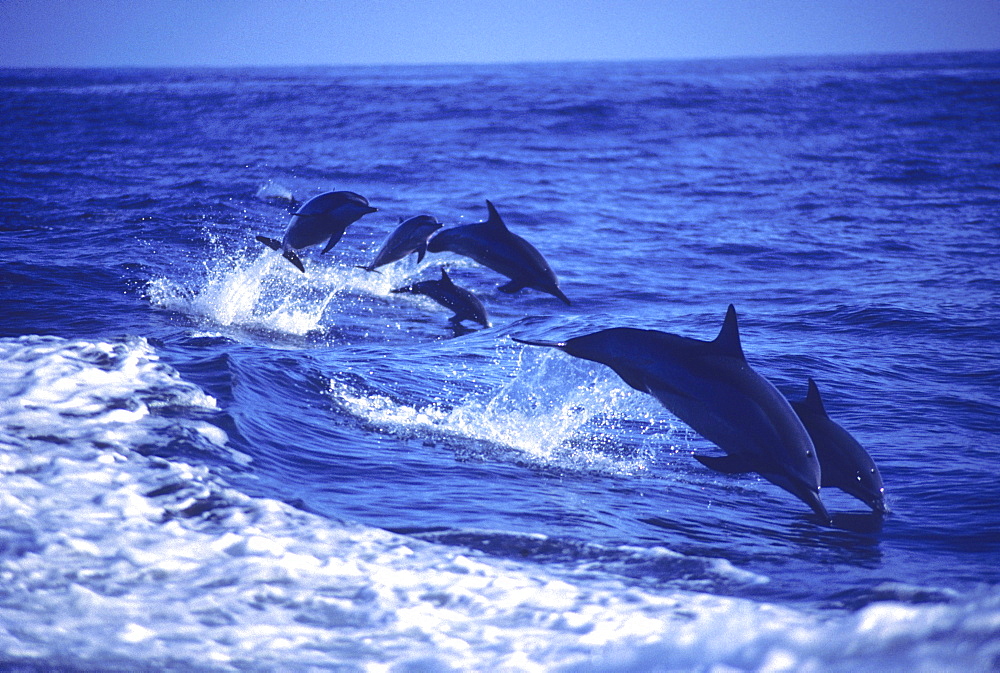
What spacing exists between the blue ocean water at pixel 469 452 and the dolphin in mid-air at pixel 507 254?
36.1 inches

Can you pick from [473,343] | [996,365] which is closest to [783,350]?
[996,365]

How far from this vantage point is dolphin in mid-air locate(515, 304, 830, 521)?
18.1 feet

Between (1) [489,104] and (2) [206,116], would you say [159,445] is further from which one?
(1) [489,104]

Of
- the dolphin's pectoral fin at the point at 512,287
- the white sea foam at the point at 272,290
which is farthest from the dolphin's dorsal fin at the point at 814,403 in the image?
the white sea foam at the point at 272,290

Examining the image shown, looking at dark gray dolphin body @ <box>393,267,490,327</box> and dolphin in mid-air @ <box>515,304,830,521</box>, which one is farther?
dark gray dolphin body @ <box>393,267,490,327</box>

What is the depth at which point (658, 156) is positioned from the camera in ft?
94.8

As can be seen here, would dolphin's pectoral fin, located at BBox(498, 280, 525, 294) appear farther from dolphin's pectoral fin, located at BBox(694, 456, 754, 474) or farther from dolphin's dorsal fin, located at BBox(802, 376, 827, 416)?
dolphin's pectoral fin, located at BBox(694, 456, 754, 474)

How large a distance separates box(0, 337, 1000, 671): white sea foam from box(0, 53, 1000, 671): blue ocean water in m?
0.02

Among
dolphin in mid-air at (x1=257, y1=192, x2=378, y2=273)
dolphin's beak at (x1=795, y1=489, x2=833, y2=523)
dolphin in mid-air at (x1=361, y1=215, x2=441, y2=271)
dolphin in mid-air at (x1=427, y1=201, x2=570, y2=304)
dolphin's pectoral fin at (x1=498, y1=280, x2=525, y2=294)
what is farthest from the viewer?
dolphin in mid-air at (x1=361, y1=215, x2=441, y2=271)

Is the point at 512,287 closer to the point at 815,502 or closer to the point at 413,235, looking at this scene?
the point at 413,235

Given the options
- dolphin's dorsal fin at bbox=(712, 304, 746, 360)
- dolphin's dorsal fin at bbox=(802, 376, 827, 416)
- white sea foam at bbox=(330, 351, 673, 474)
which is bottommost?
white sea foam at bbox=(330, 351, 673, 474)

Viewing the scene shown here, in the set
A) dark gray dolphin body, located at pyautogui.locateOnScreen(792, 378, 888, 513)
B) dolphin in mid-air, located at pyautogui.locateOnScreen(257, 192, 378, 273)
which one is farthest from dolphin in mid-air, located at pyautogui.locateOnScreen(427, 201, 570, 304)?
dark gray dolphin body, located at pyautogui.locateOnScreen(792, 378, 888, 513)

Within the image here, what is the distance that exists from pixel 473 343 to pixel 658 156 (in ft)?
65.6

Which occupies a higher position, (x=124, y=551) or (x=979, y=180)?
(x=979, y=180)
